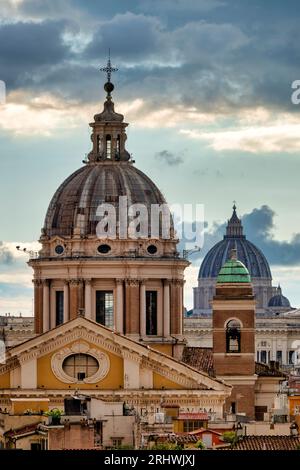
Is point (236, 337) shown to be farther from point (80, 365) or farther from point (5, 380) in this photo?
point (5, 380)

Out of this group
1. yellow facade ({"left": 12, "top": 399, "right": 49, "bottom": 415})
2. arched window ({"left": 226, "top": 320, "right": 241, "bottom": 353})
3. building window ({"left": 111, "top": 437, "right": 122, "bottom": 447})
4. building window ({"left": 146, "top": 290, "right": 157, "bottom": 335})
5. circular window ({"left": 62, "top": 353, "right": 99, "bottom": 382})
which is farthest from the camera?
building window ({"left": 146, "top": 290, "right": 157, "bottom": 335})

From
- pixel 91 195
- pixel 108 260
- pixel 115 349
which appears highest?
pixel 91 195

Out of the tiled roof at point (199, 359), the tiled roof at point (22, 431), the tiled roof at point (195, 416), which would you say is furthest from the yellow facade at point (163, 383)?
the tiled roof at point (22, 431)

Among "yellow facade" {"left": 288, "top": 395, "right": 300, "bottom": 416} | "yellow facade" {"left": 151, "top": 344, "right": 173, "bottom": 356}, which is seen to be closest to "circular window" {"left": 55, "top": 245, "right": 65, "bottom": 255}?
"yellow facade" {"left": 151, "top": 344, "right": 173, "bottom": 356}

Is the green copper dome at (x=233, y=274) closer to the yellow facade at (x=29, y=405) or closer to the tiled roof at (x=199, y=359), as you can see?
the tiled roof at (x=199, y=359)

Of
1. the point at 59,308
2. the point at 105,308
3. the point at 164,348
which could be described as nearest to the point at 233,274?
the point at 164,348

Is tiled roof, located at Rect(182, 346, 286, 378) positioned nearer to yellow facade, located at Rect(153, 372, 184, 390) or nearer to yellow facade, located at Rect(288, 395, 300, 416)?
yellow facade, located at Rect(153, 372, 184, 390)

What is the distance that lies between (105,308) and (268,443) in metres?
36.6

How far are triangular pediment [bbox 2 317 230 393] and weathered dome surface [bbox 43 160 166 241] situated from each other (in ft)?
29.2

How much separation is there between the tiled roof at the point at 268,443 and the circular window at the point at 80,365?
26264mm

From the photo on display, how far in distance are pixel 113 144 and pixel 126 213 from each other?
409cm

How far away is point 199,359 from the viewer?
13175cm

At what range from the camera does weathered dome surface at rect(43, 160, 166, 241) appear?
131875 mm
